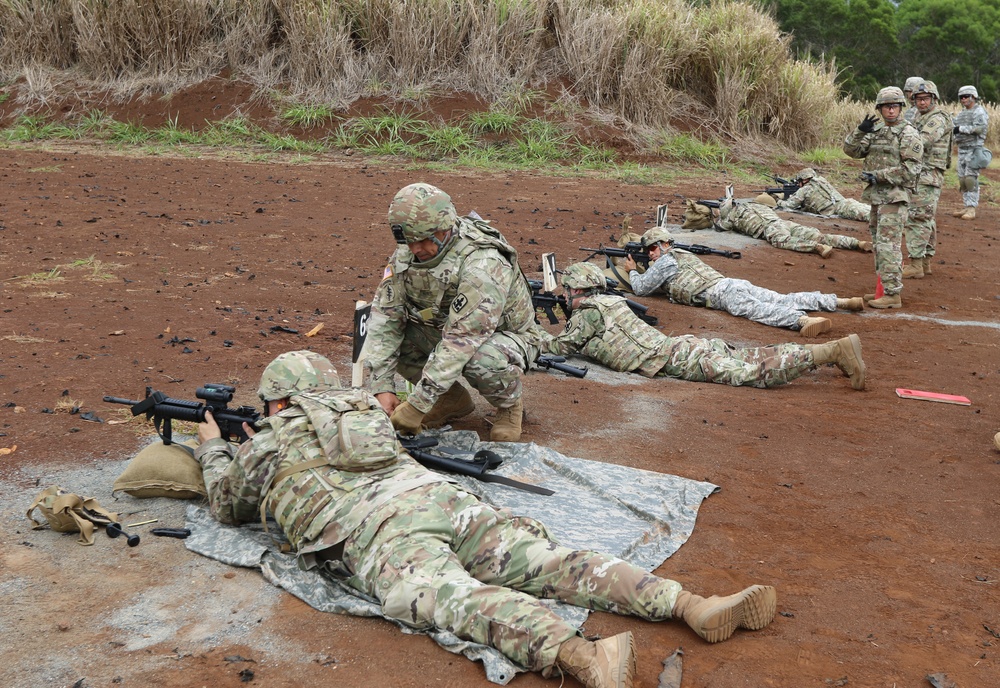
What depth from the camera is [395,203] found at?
5.23 m

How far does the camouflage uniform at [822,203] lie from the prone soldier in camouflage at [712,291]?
509cm

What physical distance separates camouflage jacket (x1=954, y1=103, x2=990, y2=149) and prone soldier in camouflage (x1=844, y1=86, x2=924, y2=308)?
18.9ft

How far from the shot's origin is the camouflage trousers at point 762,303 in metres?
8.69

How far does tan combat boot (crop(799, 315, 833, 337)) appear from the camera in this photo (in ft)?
27.5

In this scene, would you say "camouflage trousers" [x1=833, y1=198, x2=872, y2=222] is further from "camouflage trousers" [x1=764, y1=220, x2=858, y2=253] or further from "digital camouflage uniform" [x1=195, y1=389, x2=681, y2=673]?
"digital camouflage uniform" [x1=195, y1=389, x2=681, y2=673]

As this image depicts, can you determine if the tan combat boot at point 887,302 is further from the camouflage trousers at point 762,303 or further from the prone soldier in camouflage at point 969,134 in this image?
the prone soldier in camouflage at point 969,134

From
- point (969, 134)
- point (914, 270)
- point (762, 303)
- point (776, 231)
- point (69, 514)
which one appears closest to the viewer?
point (69, 514)

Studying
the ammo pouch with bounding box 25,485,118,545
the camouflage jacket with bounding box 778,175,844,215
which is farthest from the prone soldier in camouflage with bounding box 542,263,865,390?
the camouflage jacket with bounding box 778,175,844,215

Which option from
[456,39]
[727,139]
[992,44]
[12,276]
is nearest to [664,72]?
[727,139]

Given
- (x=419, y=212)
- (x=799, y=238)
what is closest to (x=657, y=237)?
(x=799, y=238)

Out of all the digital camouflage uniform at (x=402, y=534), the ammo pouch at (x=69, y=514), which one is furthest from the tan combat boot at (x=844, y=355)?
the ammo pouch at (x=69, y=514)

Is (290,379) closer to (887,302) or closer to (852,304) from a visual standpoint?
(852,304)

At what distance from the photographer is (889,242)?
9352 millimetres

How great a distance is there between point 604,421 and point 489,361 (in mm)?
1046
